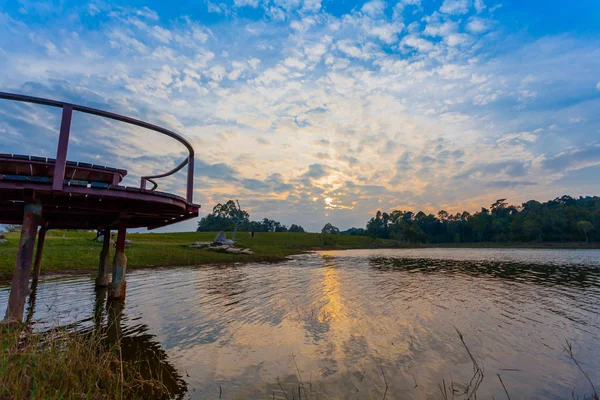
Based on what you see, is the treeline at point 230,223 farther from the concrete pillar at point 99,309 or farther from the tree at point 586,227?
the tree at point 586,227

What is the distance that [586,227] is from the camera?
374 ft

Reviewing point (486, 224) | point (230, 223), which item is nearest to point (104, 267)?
point (230, 223)

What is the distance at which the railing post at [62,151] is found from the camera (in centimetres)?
784

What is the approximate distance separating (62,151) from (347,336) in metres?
9.59

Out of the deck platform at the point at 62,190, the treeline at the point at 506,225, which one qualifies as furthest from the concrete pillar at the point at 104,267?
the treeline at the point at 506,225

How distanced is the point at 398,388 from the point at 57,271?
24.9m

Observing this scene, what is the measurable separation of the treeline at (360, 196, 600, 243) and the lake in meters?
135

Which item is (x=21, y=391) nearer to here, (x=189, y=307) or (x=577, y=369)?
(x=189, y=307)

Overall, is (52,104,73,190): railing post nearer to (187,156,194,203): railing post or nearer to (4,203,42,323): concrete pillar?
(4,203,42,323): concrete pillar

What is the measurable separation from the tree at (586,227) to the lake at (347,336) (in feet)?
430

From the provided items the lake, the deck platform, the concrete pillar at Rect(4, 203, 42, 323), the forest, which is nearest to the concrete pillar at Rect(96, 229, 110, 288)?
the lake

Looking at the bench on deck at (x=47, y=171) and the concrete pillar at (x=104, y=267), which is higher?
the bench on deck at (x=47, y=171)

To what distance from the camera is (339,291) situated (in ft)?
59.2

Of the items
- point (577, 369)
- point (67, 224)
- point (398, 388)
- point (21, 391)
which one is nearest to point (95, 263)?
point (67, 224)
